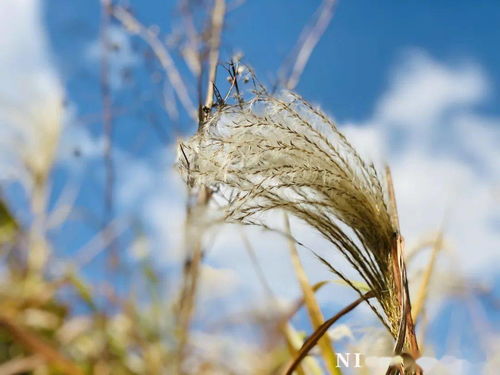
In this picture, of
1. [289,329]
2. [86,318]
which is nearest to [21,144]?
[86,318]

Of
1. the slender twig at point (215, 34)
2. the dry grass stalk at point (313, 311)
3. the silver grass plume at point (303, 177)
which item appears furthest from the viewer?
the slender twig at point (215, 34)

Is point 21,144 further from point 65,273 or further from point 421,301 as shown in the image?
point 421,301

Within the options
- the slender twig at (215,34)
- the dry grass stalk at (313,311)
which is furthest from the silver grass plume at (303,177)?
the slender twig at (215,34)

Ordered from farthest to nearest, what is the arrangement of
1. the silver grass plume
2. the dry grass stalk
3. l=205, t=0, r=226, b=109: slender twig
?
l=205, t=0, r=226, b=109: slender twig → the dry grass stalk → the silver grass plume

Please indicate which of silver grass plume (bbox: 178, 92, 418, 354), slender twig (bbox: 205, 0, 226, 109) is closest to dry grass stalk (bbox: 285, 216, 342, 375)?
silver grass plume (bbox: 178, 92, 418, 354)

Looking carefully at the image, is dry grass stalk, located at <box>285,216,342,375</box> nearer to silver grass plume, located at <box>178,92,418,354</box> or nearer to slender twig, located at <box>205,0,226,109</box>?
silver grass plume, located at <box>178,92,418,354</box>

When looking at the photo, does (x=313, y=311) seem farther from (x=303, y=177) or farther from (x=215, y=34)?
(x=215, y=34)

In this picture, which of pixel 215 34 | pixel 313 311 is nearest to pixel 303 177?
pixel 313 311

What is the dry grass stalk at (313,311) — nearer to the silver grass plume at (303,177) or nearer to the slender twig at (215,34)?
the silver grass plume at (303,177)

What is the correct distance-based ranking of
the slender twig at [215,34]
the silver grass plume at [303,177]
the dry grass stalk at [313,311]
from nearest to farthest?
the silver grass plume at [303,177]
the dry grass stalk at [313,311]
the slender twig at [215,34]
